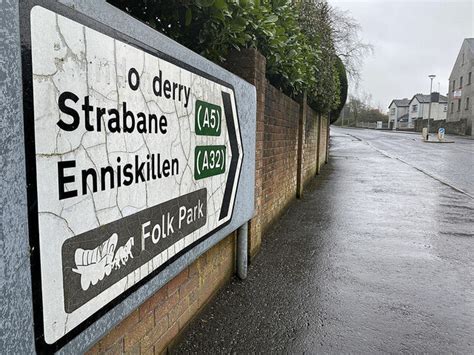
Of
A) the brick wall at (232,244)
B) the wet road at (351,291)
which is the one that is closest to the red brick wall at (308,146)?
the brick wall at (232,244)

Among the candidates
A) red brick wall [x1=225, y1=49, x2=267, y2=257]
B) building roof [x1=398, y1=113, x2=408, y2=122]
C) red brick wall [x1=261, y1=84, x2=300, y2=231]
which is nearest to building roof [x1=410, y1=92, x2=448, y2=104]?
building roof [x1=398, y1=113, x2=408, y2=122]

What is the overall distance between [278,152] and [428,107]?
79.9m

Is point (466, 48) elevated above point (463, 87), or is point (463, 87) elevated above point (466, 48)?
point (466, 48)

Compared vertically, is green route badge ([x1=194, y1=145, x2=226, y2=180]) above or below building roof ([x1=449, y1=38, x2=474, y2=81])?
below

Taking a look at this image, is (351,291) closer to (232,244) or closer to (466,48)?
(232,244)

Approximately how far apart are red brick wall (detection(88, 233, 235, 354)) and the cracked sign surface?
33cm

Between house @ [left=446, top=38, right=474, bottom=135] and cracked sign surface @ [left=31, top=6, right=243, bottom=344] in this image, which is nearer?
cracked sign surface @ [left=31, top=6, right=243, bottom=344]

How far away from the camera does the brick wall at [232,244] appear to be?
1988 millimetres

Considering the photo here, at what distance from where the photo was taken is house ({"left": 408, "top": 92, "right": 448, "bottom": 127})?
73312mm

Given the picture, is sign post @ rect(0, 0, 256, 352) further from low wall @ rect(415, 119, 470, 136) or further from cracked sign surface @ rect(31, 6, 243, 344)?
low wall @ rect(415, 119, 470, 136)

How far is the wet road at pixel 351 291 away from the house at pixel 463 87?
4633 cm

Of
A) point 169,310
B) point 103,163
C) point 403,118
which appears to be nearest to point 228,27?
point 103,163

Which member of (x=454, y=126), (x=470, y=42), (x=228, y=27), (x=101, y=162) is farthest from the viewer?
(x=470, y=42)

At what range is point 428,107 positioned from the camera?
244 ft
